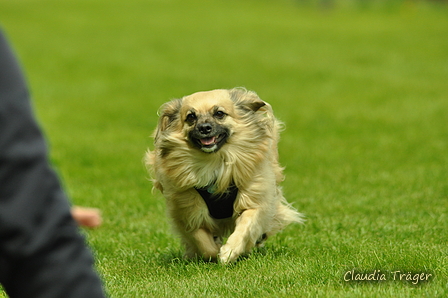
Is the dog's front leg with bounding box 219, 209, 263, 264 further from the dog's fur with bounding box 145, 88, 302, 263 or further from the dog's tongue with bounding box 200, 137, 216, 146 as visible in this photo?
the dog's tongue with bounding box 200, 137, 216, 146

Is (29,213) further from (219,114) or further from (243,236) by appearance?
(219,114)

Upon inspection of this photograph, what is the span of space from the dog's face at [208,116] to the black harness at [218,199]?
0.34 metres

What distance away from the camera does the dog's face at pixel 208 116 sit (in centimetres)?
541

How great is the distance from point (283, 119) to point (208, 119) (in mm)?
10824

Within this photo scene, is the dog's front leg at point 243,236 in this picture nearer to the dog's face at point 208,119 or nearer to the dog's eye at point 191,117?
the dog's face at point 208,119

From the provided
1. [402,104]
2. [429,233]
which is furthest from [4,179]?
[402,104]

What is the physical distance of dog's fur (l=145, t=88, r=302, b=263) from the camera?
548cm

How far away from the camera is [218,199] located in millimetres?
5605

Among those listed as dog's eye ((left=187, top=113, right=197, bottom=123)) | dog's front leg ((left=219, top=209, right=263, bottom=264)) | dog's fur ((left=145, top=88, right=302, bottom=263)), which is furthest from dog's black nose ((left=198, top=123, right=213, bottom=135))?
dog's front leg ((left=219, top=209, right=263, bottom=264))

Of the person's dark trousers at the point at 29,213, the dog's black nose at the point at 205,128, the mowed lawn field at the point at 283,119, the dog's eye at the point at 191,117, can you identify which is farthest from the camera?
the dog's eye at the point at 191,117

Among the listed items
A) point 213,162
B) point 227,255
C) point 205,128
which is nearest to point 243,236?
point 227,255

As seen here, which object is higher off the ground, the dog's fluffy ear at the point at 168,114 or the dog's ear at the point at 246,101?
the dog's ear at the point at 246,101

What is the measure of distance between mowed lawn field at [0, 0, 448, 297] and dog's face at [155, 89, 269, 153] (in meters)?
0.92

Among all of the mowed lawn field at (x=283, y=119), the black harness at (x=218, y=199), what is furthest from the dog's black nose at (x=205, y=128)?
the mowed lawn field at (x=283, y=119)
